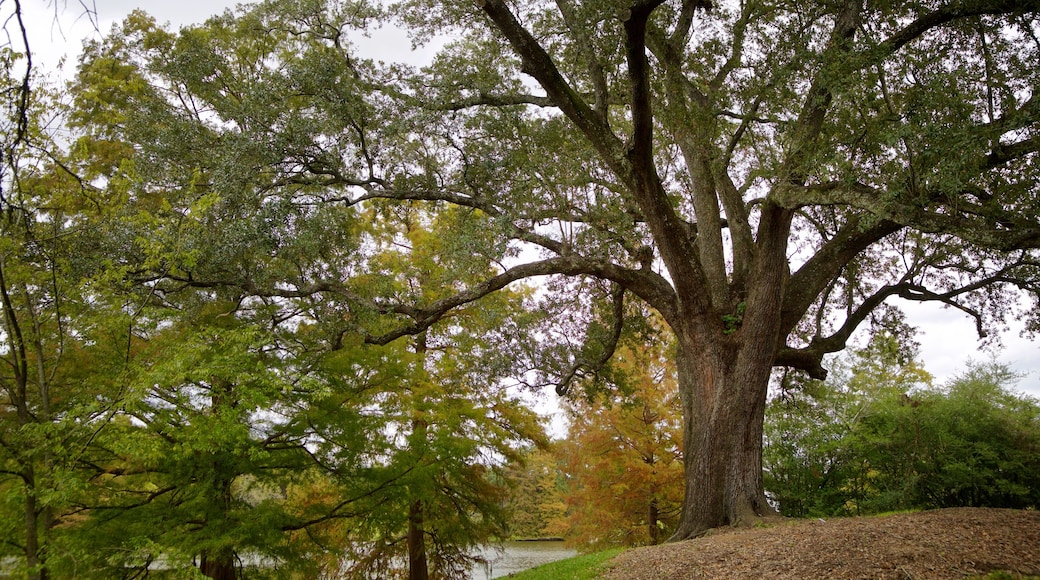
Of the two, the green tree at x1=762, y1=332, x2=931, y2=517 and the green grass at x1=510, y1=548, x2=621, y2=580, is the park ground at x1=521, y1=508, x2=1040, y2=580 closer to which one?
the green grass at x1=510, y1=548, x2=621, y2=580

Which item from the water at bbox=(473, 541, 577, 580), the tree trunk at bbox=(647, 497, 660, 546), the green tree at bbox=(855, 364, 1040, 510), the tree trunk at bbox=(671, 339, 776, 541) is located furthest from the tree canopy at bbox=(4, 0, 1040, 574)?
the water at bbox=(473, 541, 577, 580)

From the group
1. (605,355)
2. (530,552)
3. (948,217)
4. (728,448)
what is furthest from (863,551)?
(530,552)

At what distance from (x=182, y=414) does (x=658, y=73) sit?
346 inches

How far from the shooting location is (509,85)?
10.5 meters

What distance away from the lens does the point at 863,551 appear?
5637 millimetres

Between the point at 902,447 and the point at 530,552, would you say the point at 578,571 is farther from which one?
the point at 530,552

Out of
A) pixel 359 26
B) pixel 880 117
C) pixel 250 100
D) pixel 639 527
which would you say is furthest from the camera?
pixel 639 527

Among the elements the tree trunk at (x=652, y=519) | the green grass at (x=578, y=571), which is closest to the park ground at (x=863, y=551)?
the green grass at (x=578, y=571)

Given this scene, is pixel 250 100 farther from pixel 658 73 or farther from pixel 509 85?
pixel 658 73

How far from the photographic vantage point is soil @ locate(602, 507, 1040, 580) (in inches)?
197

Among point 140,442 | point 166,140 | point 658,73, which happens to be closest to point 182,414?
point 140,442

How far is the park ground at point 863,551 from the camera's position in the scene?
196 inches

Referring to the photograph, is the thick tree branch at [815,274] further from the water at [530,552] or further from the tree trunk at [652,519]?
the water at [530,552]

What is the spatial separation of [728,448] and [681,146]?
204 inches
